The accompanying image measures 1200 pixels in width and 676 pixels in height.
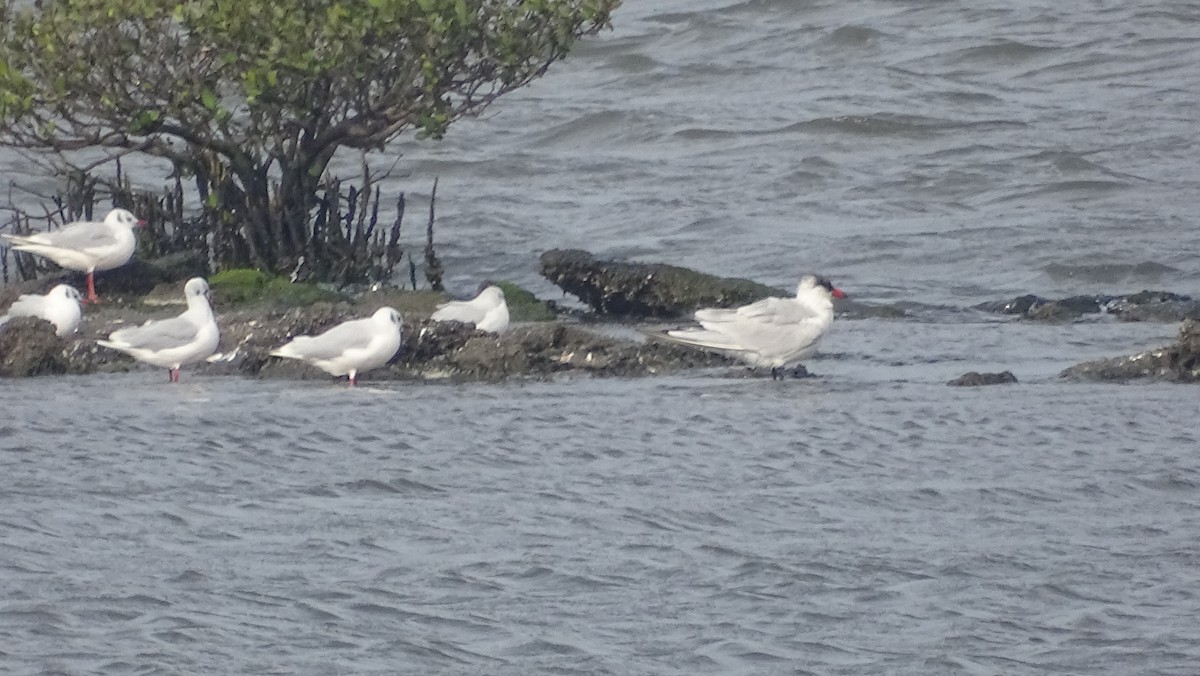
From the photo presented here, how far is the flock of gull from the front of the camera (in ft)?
42.4

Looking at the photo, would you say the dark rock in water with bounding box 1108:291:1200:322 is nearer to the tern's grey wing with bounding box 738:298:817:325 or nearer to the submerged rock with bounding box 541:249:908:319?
the submerged rock with bounding box 541:249:908:319

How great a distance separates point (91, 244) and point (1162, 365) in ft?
23.9

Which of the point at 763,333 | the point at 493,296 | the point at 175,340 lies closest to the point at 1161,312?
the point at 763,333

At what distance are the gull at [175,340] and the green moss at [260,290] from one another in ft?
6.50

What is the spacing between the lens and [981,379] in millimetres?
12750

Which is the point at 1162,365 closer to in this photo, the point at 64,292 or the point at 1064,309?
the point at 1064,309

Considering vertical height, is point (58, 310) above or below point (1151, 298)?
above

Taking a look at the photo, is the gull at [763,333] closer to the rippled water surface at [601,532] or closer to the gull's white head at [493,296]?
the rippled water surface at [601,532]

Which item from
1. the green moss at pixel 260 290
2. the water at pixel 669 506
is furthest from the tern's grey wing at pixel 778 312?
the green moss at pixel 260 290

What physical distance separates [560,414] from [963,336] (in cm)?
475

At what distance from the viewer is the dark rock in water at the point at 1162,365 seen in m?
12.6

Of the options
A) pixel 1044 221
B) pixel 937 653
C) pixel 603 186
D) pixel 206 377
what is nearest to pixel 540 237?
pixel 603 186

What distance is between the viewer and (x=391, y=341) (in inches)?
509

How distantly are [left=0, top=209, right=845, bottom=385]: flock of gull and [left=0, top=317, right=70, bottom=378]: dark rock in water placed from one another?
25 cm
